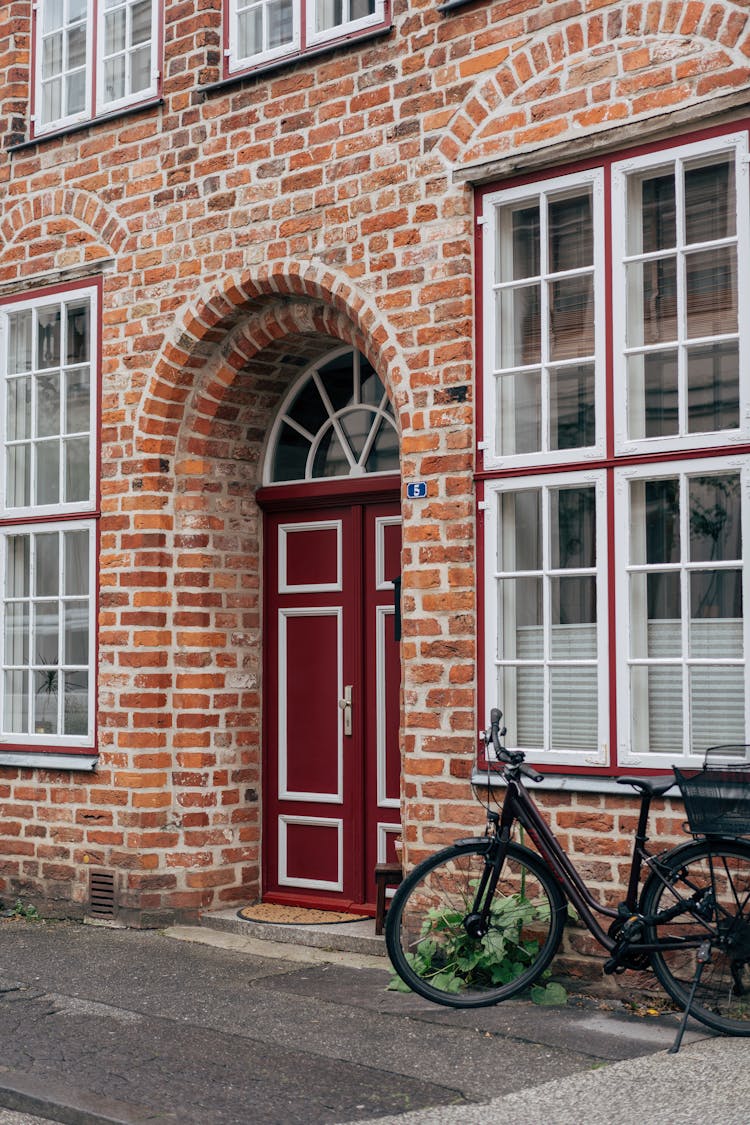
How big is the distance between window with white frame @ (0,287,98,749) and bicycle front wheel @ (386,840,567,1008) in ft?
10.4

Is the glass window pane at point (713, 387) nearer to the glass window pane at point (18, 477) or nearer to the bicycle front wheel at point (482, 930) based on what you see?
the bicycle front wheel at point (482, 930)

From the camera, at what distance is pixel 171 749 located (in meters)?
9.02

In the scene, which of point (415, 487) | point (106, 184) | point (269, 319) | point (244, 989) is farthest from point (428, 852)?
point (106, 184)

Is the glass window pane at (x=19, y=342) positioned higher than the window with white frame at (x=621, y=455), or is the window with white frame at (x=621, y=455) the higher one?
the glass window pane at (x=19, y=342)

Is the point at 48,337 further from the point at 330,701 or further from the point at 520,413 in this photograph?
the point at 520,413

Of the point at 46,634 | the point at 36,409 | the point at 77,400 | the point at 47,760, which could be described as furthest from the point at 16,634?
the point at 77,400

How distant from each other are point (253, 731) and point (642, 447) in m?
3.42

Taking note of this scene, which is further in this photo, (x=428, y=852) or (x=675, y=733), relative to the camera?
(x=428, y=852)

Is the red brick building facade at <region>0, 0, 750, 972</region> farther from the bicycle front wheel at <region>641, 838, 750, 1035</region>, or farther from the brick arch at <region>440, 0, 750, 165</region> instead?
the bicycle front wheel at <region>641, 838, 750, 1035</region>

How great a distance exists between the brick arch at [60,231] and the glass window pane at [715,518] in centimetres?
431

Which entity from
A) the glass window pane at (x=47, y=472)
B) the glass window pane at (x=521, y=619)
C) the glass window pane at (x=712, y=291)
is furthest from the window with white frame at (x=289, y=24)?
the glass window pane at (x=521, y=619)

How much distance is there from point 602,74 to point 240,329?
111 inches

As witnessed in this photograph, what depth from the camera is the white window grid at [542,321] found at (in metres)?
7.15

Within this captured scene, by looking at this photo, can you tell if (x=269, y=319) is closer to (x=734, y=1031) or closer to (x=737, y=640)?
(x=737, y=640)
